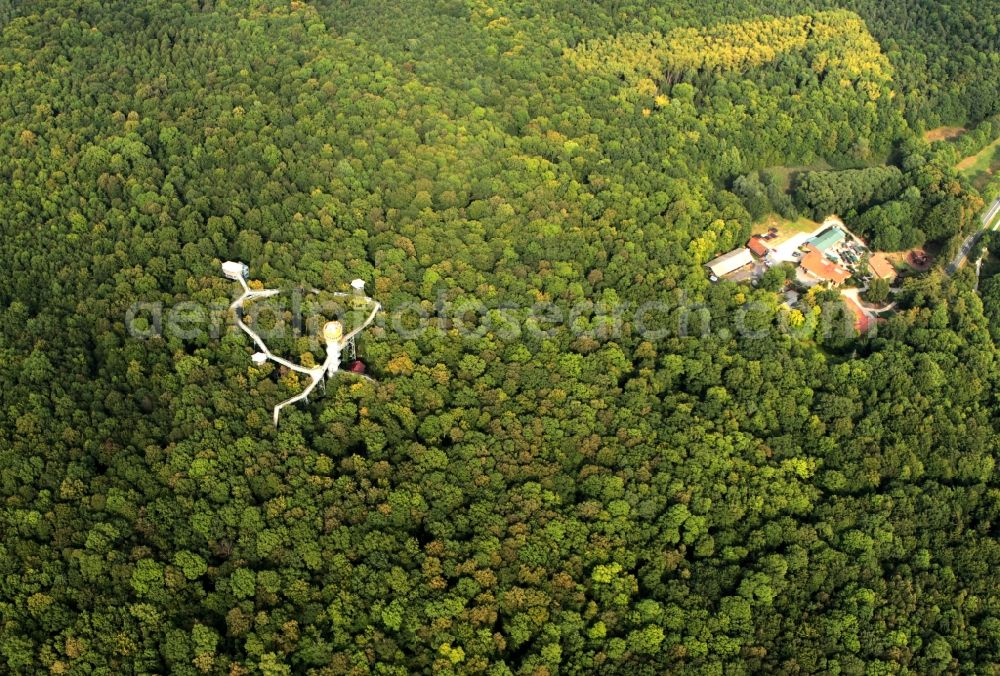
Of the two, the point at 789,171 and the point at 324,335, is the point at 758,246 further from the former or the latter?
the point at 324,335

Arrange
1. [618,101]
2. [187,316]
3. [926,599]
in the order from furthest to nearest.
Result: 1. [618,101]
2. [187,316]
3. [926,599]

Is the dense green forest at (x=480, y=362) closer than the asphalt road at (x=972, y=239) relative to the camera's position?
Yes

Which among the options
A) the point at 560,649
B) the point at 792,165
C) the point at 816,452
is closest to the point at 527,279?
the point at 816,452

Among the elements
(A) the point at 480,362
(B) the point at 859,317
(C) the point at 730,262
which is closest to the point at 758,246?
(C) the point at 730,262

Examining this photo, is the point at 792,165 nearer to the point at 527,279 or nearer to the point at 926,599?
the point at 527,279

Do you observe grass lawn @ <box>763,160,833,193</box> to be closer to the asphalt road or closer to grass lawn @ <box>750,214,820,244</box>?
grass lawn @ <box>750,214,820,244</box>

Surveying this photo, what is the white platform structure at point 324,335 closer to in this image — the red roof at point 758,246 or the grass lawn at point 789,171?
the red roof at point 758,246

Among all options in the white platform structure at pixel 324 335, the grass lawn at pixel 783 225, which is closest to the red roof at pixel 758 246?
the grass lawn at pixel 783 225
